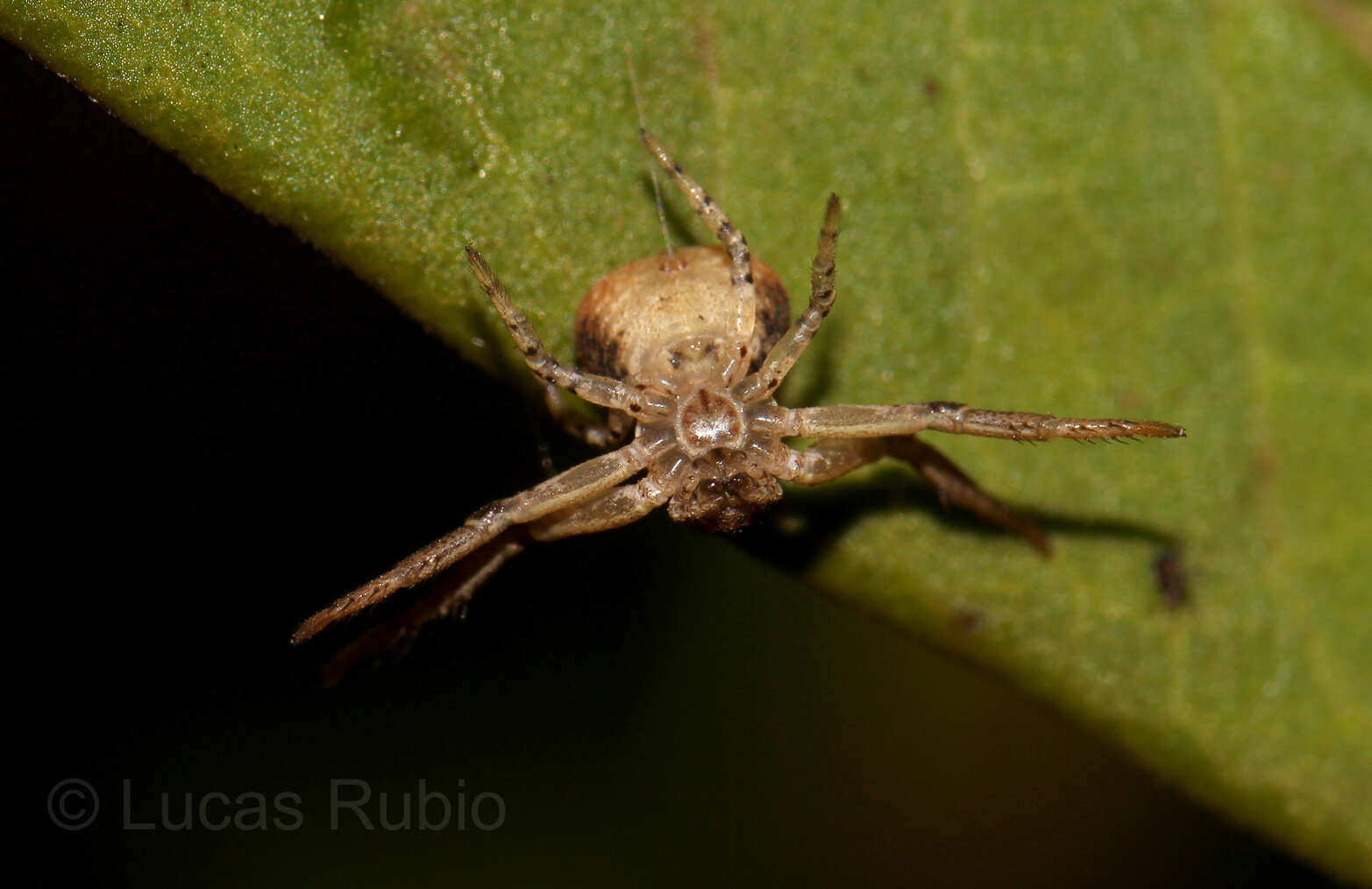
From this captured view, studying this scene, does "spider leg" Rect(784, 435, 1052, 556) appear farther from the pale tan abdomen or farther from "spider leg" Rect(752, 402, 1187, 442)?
the pale tan abdomen

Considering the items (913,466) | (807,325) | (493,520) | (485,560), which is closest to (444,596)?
(485,560)

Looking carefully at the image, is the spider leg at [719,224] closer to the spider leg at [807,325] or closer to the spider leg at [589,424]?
the spider leg at [807,325]

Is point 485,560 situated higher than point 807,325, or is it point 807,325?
point 807,325

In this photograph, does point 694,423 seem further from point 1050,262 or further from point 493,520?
point 1050,262

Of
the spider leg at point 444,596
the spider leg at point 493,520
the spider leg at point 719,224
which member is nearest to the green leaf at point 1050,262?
the spider leg at point 719,224

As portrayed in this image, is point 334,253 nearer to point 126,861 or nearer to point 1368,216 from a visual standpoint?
point 126,861
